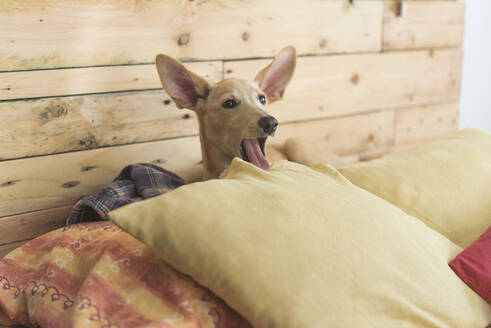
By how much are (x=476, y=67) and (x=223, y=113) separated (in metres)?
1.85

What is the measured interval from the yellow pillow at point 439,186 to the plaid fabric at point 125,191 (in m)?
0.50

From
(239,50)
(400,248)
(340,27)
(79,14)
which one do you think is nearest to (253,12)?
(239,50)

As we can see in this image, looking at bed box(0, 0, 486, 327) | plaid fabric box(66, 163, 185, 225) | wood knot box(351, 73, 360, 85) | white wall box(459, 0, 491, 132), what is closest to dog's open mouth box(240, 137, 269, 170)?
plaid fabric box(66, 163, 185, 225)

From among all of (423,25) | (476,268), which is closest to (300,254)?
(476,268)

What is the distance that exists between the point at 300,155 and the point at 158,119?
50 cm

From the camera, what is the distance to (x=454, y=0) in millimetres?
2277

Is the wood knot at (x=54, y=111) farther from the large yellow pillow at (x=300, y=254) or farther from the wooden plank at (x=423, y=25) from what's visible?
the wooden plank at (x=423, y=25)

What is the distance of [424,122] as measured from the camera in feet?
7.63

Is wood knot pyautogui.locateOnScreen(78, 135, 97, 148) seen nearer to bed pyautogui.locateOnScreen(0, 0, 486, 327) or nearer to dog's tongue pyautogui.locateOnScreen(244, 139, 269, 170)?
bed pyautogui.locateOnScreen(0, 0, 486, 327)

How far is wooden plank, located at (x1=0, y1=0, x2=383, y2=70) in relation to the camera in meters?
1.24

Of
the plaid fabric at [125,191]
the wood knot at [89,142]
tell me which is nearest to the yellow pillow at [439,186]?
the plaid fabric at [125,191]

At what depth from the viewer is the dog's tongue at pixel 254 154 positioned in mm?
1278

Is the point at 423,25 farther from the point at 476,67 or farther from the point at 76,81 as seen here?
the point at 76,81

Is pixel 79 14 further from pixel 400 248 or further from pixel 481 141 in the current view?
pixel 481 141
